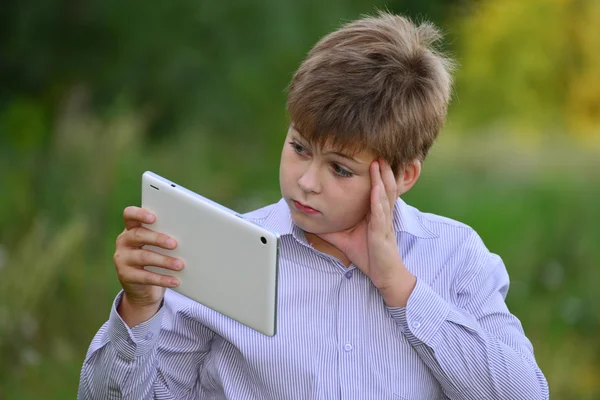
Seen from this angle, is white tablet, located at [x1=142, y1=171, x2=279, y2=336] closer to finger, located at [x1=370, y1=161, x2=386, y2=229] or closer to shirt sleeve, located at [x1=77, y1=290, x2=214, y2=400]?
shirt sleeve, located at [x1=77, y1=290, x2=214, y2=400]

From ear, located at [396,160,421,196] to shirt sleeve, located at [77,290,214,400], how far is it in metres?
0.58

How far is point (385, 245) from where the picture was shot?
84.4 inches

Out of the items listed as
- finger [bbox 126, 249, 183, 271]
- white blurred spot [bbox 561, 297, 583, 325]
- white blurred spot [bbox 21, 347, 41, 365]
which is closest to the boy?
finger [bbox 126, 249, 183, 271]

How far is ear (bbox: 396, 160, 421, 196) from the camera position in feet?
7.45

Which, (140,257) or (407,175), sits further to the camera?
(407,175)

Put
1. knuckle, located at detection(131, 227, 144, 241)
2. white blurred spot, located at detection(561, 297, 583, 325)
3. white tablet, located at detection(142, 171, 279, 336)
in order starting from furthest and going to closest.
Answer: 1. white blurred spot, located at detection(561, 297, 583, 325)
2. knuckle, located at detection(131, 227, 144, 241)
3. white tablet, located at detection(142, 171, 279, 336)

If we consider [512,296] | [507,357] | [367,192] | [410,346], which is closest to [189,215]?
[367,192]

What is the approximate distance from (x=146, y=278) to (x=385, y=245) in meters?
0.54

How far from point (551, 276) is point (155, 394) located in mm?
3065

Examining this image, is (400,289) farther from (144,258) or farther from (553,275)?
(553,275)

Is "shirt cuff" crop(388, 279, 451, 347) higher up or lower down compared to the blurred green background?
higher up

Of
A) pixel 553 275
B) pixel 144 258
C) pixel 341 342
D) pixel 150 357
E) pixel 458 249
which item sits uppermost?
pixel 458 249

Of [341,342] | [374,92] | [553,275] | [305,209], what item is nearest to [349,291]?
[341,342]

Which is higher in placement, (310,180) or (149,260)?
(310,180)
